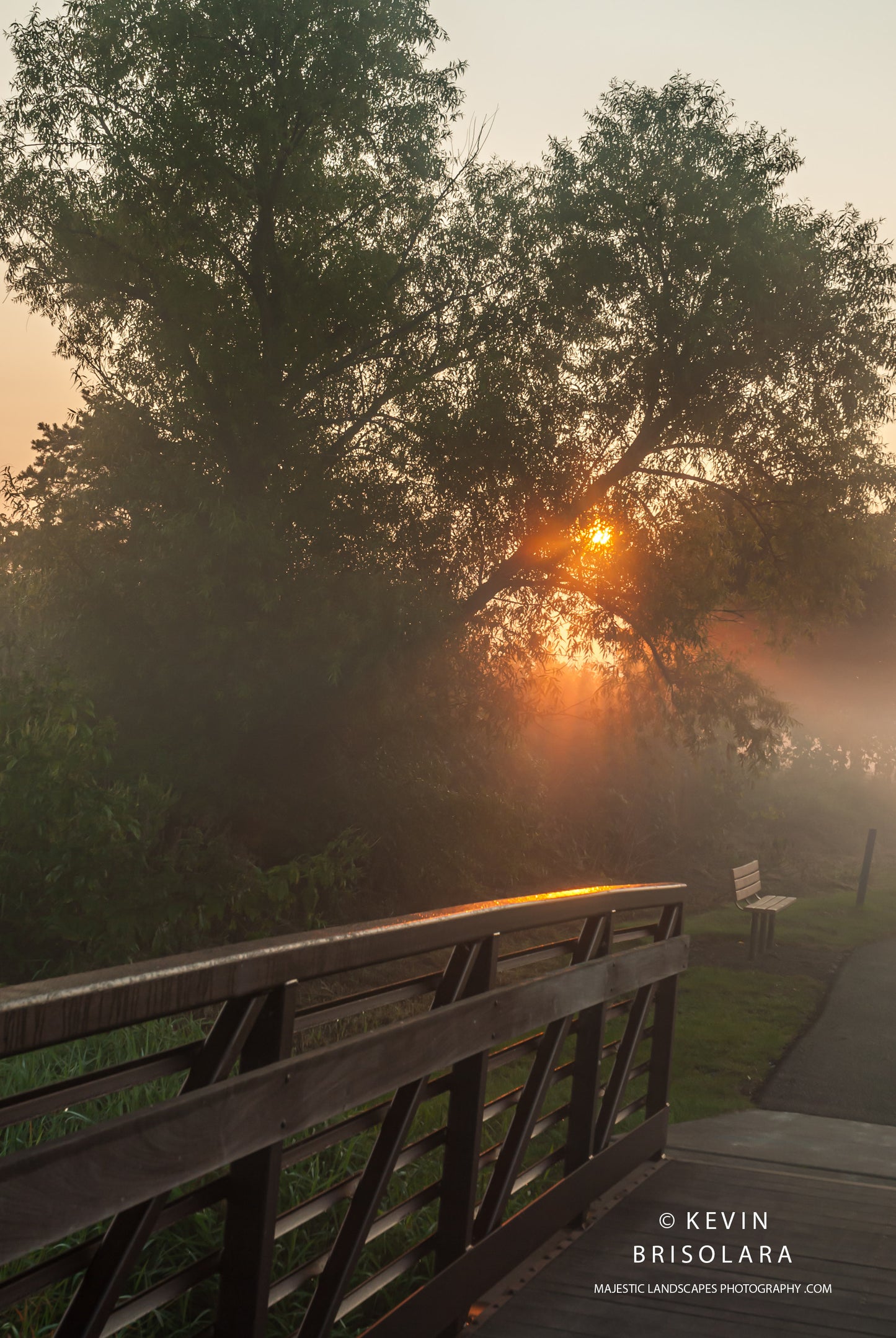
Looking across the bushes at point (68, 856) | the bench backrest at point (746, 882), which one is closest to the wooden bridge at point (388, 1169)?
the bushes at point (68, 856)

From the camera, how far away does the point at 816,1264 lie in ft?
12.5

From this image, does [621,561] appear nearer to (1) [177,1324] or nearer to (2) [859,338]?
(2) [859,338]

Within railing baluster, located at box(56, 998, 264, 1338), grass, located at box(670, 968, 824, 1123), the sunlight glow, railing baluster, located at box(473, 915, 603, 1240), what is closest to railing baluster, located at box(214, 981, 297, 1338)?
railing baluster, located at box(56, 998, 264, 1338)

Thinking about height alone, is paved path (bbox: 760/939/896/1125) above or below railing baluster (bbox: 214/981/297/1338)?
below

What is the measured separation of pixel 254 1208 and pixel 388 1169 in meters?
0.59

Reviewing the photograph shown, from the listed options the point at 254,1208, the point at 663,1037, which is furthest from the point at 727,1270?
the point at 254,1208

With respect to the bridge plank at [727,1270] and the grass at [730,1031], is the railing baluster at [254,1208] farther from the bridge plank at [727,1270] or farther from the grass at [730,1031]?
the grass at [730,1031]

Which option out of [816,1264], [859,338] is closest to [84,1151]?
[816,1264]

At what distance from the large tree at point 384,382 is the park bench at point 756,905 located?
9.74 feet

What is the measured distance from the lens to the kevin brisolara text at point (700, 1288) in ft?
11.4

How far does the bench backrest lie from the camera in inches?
538

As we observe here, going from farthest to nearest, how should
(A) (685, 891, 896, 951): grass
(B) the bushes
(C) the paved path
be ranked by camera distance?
(A) (685, 891, 896, 951): grass → (B) the bushes → (C) the paved path

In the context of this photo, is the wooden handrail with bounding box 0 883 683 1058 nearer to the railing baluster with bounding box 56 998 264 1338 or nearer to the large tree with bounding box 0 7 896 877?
the railing baluster with bounding box 56 998 264 1338

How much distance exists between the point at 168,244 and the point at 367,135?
296 centimetres
